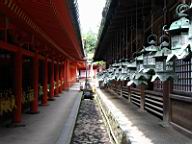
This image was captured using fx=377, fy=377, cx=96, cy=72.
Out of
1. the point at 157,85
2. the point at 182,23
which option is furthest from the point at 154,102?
the point at 182,23

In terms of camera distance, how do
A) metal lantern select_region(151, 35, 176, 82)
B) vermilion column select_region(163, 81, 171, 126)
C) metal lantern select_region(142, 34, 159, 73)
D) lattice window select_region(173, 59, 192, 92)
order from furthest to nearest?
vermilion column select_region(163, 81, 171, 126)
lattice window select_region(173, 59, 192, 92)
metal lantern select_region(142, 34, 159, 73)
metal lantern select_region(151, 35, 176, 82)

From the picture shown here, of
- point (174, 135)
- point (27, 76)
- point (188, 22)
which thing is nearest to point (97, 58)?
point (27, 76)

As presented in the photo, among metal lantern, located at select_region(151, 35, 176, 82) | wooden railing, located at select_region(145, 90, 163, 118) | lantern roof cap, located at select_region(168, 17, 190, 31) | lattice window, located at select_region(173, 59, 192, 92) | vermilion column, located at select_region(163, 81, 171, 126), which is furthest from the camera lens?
wooden railing, located at select_region(145, 90, 163, 118)

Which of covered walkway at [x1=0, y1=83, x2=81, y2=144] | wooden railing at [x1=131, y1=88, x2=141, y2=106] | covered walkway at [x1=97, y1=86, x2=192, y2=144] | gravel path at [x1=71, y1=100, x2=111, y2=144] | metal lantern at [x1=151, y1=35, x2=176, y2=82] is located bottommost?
gravel path at [x1=71, y1=100, x2=111, y2=144]

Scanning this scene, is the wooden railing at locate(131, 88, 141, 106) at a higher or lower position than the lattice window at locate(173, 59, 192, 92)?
lower

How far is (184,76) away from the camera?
697 cm

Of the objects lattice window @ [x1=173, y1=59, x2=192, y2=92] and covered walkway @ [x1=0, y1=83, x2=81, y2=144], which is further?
covered walkway @ [x1=0, y1=83, x2=81, y2=144]

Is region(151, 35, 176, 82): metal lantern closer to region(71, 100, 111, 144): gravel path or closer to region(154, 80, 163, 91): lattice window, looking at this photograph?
region(154, 80, 163, 91): lattice window

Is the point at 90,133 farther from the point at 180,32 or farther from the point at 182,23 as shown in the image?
the point at 182,23

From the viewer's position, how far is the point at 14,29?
9.43 m

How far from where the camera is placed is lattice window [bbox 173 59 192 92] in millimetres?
6633

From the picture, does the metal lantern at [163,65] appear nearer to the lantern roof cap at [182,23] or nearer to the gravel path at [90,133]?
the lantern roof cap at [182,23]

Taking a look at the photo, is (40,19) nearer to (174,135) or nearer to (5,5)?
(5,5)

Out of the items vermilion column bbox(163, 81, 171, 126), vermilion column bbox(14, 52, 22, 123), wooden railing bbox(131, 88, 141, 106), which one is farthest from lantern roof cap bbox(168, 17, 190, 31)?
wooden railing bbox(131, 88, 141, 106)
